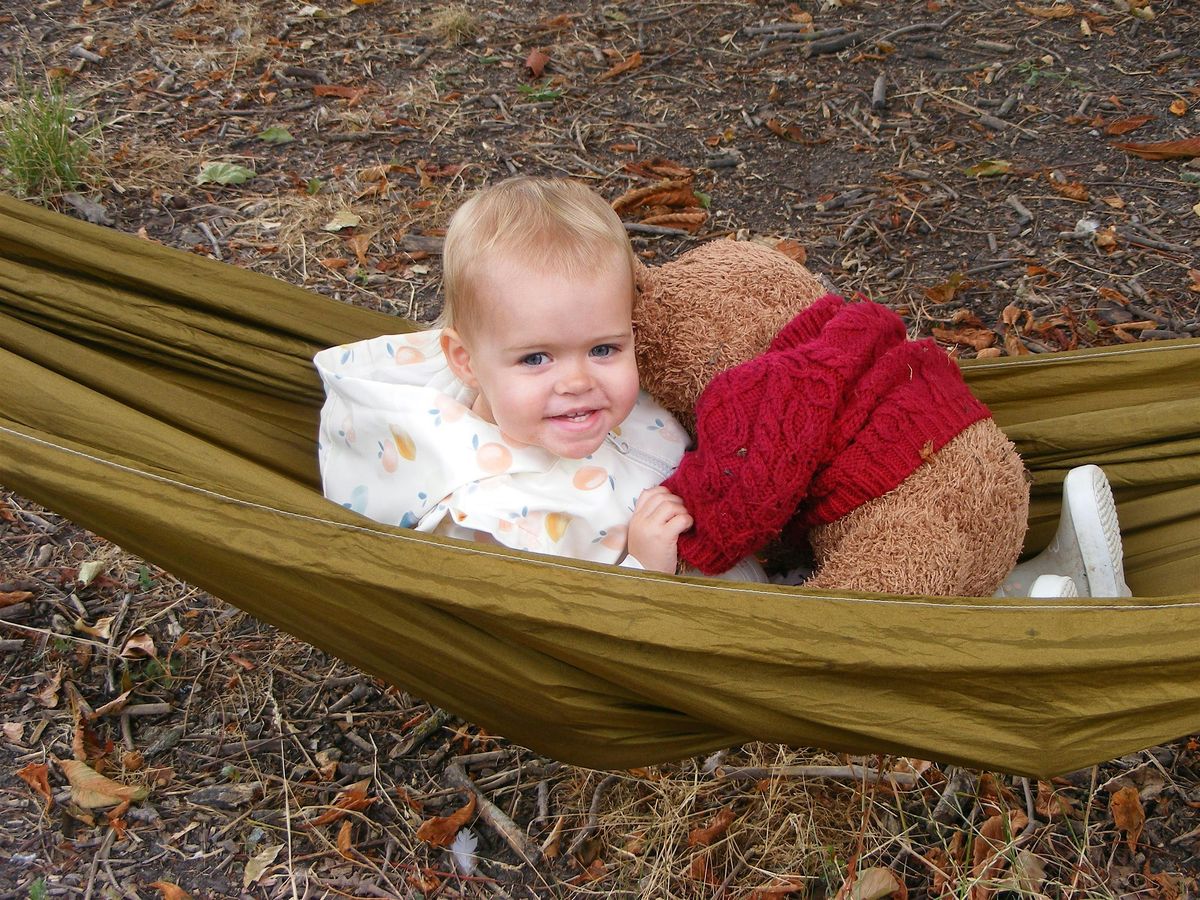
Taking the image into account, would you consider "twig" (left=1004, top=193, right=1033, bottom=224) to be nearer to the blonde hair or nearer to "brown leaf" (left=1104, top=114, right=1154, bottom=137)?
"brown leaf" (left=1104, top=114, right=1154, bottom=137)

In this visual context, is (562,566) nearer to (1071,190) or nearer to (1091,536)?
(1091,536)

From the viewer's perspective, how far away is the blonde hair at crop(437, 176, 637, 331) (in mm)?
1624

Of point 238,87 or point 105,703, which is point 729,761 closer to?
point 105,703

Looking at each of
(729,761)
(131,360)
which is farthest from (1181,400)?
(131,360)

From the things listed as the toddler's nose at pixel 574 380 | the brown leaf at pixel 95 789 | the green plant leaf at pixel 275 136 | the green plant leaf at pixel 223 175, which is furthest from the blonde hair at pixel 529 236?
the green plant leaf at pixel 275 136

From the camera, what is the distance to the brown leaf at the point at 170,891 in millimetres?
1871

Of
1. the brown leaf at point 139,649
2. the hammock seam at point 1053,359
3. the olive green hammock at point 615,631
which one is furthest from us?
the brown leaf at point 139,649

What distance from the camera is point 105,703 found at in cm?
219

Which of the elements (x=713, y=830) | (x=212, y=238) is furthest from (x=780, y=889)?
(x=212, y=238)

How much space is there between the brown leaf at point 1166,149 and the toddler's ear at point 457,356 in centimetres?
260

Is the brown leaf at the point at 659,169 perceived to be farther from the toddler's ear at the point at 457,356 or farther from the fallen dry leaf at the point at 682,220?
the toddler's ear at the point at 457,356

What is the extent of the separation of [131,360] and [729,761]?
4.44 ft

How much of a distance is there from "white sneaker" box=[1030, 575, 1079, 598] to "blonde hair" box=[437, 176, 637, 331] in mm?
789

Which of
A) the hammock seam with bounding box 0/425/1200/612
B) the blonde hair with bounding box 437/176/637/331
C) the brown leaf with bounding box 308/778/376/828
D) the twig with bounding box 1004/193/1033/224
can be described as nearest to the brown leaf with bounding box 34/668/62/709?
the brown leaf with bounding box 308/778/376/828
